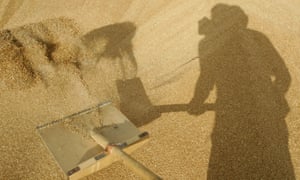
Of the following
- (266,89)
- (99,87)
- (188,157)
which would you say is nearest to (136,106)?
(99,87)

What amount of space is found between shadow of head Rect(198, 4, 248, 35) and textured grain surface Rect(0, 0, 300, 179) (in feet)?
0.21

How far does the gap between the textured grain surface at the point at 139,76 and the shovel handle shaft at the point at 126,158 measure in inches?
22.4

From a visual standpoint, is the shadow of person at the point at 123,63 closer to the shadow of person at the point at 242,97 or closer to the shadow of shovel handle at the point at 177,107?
the shadow of shovel handle at the point at 177,107

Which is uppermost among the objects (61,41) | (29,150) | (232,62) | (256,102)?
(61,41)

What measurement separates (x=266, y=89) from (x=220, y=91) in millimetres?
621

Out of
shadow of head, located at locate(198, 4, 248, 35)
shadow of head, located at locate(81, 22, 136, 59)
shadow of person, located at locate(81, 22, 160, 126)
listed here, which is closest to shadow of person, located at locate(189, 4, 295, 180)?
shadow of head, located at locate(198, 4, 248, 35)

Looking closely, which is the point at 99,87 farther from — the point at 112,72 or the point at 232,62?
the point at 232,62

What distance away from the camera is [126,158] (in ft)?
10.4

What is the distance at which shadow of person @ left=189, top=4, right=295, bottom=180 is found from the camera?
13.4ft

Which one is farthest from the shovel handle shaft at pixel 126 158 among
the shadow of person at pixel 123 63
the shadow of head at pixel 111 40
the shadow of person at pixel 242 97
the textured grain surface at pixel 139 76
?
the shadow of head at pixel 111 40

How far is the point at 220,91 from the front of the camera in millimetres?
4859

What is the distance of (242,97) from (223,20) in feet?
5.31

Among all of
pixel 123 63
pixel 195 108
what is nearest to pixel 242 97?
pixel 195 108

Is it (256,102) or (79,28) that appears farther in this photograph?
(79,28)
